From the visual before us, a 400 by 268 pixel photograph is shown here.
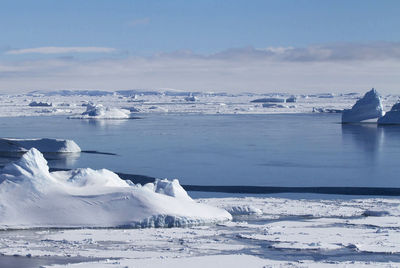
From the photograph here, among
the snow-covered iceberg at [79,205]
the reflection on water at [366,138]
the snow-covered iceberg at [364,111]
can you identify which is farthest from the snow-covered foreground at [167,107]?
the snow-covered iceberg at [79,205]

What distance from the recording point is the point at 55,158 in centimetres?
1645

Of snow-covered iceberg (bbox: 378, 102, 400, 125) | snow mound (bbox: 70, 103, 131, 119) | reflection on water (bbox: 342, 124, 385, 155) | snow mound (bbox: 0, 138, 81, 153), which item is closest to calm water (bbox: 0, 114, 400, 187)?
reflection on water (bbox: 342, 124, 385, 155)

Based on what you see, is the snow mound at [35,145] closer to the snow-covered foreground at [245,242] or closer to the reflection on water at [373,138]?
the reflection on water at [373,138]

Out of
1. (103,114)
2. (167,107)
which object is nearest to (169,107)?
(167,107)

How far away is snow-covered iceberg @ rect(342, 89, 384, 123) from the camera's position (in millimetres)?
31823

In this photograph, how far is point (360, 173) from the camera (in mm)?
13578

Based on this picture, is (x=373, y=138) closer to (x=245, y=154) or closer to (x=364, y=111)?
(x=245, y=154)

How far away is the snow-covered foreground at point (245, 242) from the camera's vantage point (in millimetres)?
6031

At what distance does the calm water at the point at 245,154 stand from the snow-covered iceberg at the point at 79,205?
401 centimetres

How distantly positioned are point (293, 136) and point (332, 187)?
12063 millimetres

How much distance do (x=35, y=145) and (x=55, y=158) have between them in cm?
128

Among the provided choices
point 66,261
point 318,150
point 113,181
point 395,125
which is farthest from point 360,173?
point 395,125

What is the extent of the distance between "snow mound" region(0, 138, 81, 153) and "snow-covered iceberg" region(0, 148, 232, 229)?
Answer: 29.9ft

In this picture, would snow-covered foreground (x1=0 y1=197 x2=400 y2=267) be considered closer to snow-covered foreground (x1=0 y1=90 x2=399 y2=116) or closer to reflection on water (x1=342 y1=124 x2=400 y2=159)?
reflection on water (x1=342 y1=124 x2=400 y2=159)
